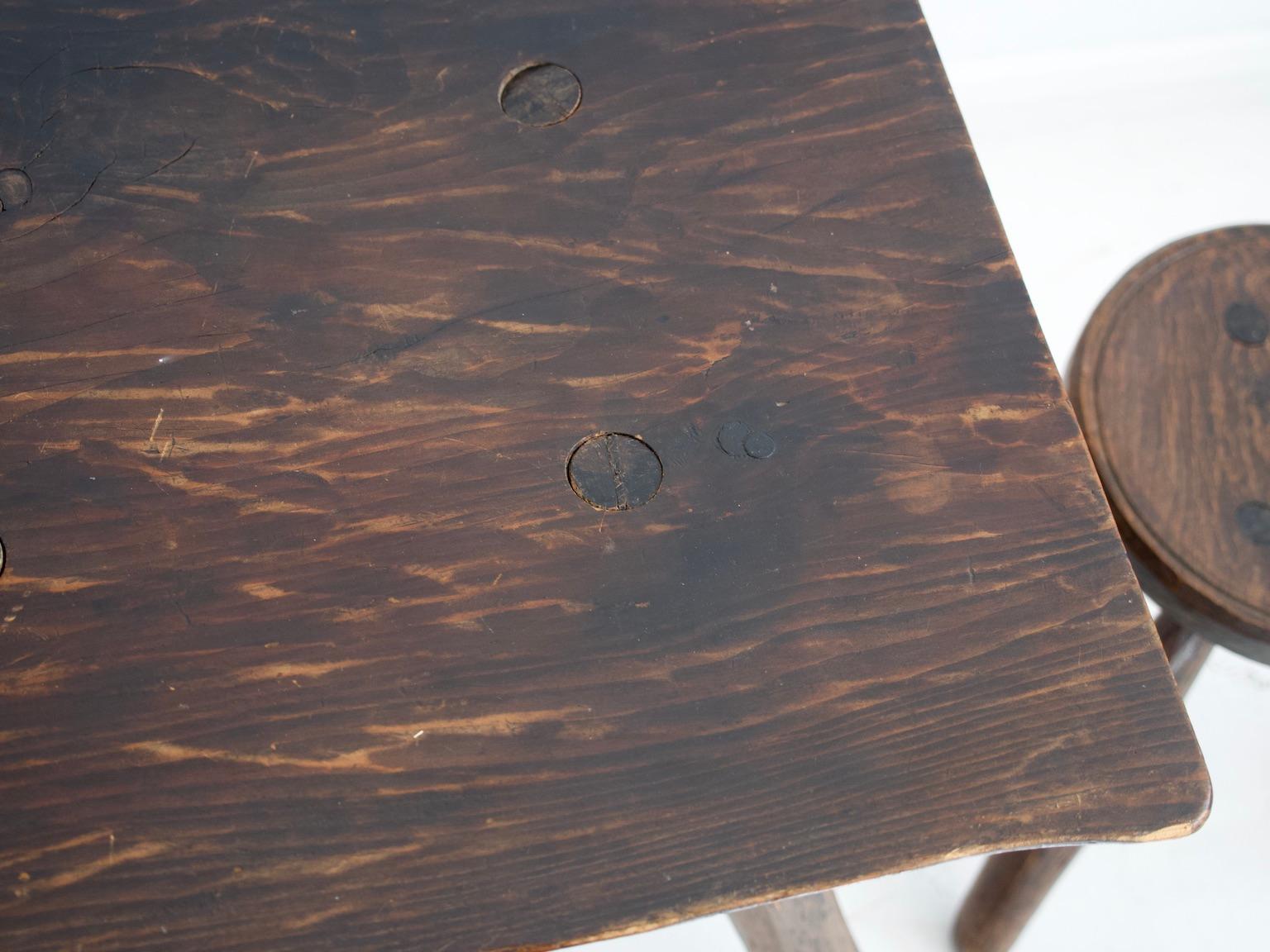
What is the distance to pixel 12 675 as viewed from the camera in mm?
663

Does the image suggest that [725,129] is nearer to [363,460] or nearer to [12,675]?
[363,460]

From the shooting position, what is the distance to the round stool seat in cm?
105

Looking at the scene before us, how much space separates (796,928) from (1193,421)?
0.60 m

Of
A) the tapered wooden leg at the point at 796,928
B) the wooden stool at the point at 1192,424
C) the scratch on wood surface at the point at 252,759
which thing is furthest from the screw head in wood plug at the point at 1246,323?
the scratch on wood surface at the point at 252,759

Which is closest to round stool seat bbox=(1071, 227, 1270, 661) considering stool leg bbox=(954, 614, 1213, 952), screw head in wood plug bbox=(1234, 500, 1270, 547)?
screw head in wood plug bbox=(1234, 500, 1270, 547)

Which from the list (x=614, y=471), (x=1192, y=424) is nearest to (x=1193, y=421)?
(x=1192, y=424)

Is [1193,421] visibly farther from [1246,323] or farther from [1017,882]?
[1017,882]

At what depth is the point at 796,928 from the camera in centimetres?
115

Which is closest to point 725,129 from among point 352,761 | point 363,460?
point 363,460

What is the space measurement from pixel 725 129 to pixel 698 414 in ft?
0.73

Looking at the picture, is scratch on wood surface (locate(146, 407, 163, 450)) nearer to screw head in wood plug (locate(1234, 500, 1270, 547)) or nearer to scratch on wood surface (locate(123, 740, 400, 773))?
scratch on wood surface (locate(123, 740, 400, 773))

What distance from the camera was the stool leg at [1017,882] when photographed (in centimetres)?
123

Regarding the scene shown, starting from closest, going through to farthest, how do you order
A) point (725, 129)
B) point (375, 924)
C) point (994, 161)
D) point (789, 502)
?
point (375, 924), point (789, 502), point (725, 129), point (994, 161)

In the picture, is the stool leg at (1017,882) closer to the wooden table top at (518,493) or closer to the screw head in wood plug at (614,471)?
the wooden table top at (518,493)
